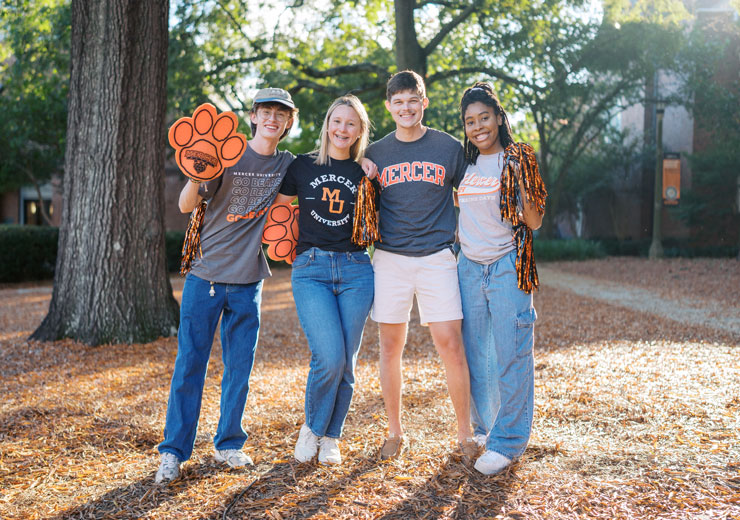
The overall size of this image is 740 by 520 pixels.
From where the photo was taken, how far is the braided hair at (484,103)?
3053 millimetres

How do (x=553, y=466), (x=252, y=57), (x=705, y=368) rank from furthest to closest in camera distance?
1. (x=252, y=57)
2. (x=705, y=368)
3. (x=553, y=466)

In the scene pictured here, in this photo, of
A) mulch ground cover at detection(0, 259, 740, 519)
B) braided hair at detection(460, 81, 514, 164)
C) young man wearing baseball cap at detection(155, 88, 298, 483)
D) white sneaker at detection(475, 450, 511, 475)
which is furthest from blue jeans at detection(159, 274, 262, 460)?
braided hair at detection(460, 81, 514, 164)

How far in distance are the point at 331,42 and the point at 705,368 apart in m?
10.4

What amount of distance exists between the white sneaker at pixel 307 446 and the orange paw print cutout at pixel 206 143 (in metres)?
1.39

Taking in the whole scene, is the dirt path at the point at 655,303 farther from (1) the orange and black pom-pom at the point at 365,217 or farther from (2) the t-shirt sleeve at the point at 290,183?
(2) the t-shirt sleeve at the point at 290,183

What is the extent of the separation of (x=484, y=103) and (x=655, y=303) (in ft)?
25.8

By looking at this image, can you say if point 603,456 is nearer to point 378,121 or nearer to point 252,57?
point 252,57

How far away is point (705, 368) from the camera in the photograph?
5125mm

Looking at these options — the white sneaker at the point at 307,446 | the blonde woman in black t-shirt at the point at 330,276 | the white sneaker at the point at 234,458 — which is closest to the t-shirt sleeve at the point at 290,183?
the blonde woman in black t-shirt at the point at 330,276

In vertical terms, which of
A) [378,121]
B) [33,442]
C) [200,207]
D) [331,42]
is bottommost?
[33,442]

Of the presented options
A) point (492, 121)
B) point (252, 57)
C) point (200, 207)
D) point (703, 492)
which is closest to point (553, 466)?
point (703, 492)

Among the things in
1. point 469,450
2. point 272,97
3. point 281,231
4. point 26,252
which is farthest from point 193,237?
point 26,252

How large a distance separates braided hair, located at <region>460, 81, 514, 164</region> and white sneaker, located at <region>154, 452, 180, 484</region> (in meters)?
2.09

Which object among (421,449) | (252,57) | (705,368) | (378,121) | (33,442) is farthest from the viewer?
(378,121)
